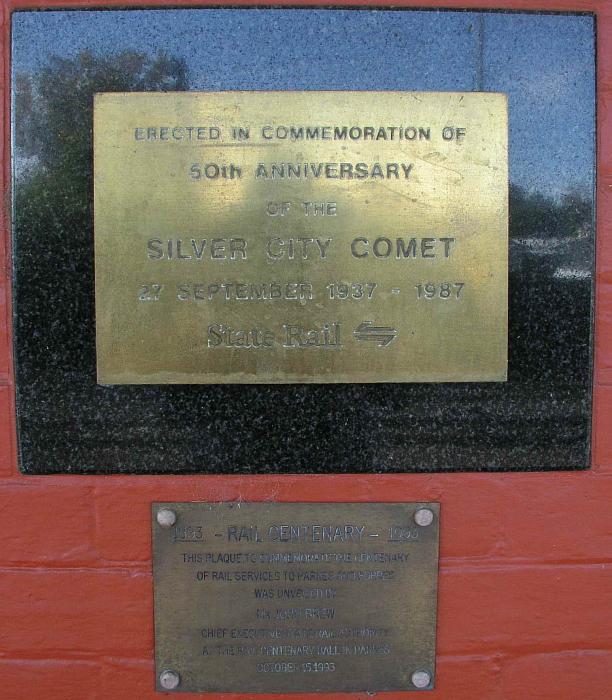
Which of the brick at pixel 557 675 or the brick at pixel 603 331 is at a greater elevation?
the brick at pixel 603 331

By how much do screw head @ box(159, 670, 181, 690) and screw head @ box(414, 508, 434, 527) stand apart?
628 mm

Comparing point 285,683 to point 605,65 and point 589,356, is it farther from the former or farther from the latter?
point 605,65

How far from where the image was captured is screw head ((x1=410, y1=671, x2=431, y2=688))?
4.21 feet

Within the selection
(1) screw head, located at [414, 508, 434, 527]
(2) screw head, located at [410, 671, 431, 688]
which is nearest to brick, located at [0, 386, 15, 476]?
(1) screw head, located at [414, 508, 434, 527]

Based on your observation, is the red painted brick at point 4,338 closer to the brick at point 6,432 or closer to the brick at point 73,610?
the brick at point 6,432

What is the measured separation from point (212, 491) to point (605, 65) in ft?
4.05

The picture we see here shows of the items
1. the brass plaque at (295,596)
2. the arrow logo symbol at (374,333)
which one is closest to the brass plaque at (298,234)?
the arrow logo symbol at (374,333)

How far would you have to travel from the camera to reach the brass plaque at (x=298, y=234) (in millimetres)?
1202

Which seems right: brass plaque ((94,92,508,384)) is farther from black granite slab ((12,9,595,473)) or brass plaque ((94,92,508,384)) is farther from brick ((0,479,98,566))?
brick ((0,479,98,566))

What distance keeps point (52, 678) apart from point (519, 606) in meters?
1.05

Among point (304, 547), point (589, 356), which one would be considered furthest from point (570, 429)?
point (304, 547)

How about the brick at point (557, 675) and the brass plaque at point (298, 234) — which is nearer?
the brass plaque at point (298, 234)

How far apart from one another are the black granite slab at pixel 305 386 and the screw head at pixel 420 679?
0.46m

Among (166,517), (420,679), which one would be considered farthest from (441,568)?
(166,517)
